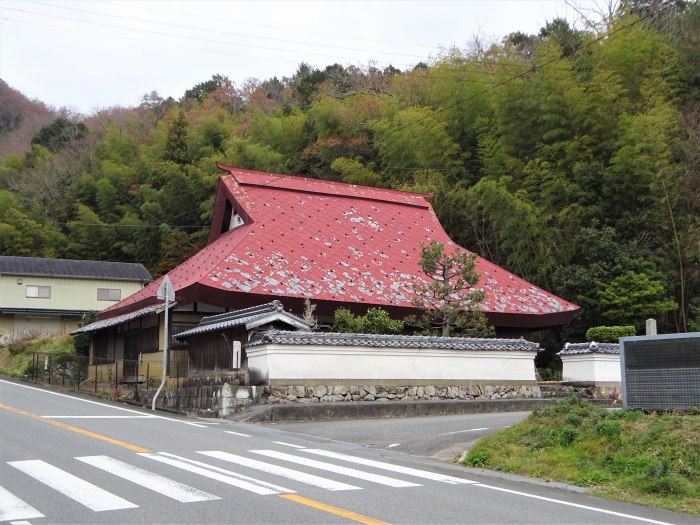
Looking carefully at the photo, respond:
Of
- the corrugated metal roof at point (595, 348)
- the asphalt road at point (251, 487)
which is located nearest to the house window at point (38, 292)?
the corrugated metal roof at point (595, 348)

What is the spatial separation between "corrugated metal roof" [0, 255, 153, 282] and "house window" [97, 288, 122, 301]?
2.60ft

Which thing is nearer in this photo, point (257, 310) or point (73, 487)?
point (73, 487)

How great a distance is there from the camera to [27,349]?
113 feet

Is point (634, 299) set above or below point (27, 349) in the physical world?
above

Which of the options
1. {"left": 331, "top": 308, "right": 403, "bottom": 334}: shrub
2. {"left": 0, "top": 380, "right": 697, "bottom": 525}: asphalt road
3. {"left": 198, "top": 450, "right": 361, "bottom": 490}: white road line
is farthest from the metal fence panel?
{"left": 331, "top": 308, "right": 403, "bottom": 334}: shrub

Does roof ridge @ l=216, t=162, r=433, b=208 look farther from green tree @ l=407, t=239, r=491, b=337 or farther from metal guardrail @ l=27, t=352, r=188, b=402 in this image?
green tree @ l=407, t=239, r=491, b=337

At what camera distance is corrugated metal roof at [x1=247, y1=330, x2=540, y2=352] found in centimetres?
1482

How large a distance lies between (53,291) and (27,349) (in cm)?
629

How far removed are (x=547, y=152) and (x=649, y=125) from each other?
3.81 m

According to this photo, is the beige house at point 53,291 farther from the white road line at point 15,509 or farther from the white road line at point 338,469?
the white road line at point 15,509

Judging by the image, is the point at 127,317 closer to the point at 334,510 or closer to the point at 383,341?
the point at 383,341

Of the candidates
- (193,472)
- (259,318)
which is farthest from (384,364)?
(193,472)

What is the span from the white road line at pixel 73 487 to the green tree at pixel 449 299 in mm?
12018

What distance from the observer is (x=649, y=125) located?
22422 millimetres
